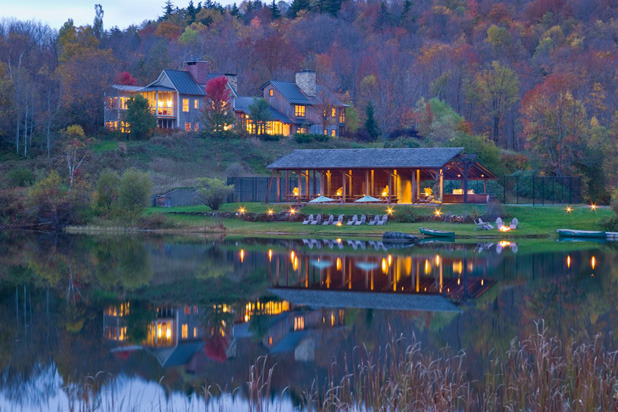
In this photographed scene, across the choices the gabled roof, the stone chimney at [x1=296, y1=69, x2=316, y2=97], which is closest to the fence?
the gabled roof

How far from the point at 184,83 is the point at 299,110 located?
13.2 metres

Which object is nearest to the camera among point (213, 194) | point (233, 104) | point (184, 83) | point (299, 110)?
point (213, 194)

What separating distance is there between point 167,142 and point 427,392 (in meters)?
66.7

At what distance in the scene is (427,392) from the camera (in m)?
11.8

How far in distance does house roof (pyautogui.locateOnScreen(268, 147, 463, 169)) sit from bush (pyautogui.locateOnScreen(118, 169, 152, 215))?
355 inches

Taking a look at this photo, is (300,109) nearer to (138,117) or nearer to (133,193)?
(138,117)

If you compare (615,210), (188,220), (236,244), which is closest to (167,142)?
(188,220)

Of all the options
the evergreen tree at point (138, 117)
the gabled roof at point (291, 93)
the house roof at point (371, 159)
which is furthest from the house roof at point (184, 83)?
the house roof at point (371, 159)

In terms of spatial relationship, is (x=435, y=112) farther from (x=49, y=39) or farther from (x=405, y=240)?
(x=49, y=39)

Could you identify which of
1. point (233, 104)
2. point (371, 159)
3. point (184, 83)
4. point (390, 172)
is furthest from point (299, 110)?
point (371, 159)

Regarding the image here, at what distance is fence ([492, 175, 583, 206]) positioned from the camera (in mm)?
59000

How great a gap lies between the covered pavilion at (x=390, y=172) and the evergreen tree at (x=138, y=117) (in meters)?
23.3

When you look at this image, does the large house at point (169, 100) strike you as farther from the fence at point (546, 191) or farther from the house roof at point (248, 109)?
the fence at point (546, 191)

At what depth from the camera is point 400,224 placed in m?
48.5
